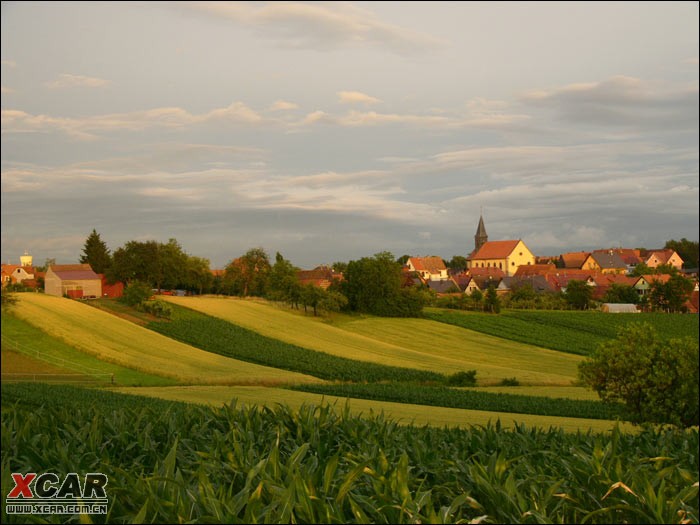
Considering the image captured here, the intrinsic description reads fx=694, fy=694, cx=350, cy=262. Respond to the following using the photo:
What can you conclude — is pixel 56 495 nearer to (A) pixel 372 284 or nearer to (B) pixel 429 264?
(B) pixel 429 264

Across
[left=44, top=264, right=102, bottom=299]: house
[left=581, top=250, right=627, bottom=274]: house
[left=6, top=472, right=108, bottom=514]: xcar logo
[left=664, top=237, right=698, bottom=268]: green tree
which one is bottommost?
[left=6, top=472, right=108, bottom=514]: xcar logo

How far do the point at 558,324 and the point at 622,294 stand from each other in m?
1.90

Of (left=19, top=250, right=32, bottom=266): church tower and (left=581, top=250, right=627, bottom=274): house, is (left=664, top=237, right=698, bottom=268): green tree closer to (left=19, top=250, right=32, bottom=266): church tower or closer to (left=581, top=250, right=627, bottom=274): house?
(left=581, top=250, right=627, bottom=274): house

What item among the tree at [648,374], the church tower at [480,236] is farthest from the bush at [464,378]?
the church tower at [480,236]

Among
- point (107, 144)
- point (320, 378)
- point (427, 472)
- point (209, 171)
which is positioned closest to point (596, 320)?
point (320, 378)

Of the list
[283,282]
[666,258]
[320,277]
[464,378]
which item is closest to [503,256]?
[666,258]

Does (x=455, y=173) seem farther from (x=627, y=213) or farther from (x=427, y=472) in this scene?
(x=427, y=472)

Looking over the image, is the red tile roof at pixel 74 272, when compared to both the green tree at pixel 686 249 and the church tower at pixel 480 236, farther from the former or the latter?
the green tree at pixel 686 249

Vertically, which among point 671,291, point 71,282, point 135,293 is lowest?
point 135,293

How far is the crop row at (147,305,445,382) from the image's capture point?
39.0 ft

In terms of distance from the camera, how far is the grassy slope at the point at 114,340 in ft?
33.6

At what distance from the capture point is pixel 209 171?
11.0m

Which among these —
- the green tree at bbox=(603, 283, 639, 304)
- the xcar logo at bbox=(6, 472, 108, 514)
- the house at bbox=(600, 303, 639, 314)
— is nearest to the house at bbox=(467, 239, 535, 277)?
the green tree at bbox=(603, 283, 639, 304)

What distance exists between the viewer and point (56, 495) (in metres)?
3.12
